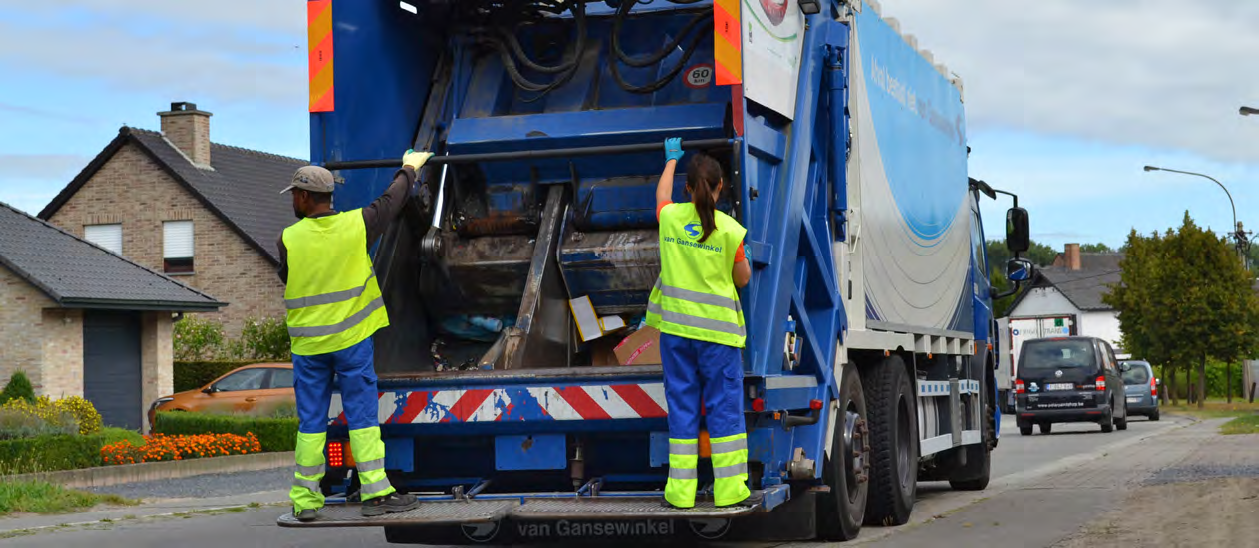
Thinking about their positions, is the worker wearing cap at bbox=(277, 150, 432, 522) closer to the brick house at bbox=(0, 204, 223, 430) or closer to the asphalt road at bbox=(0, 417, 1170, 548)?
the asphalt road at bbox=(0, 417, 1170, 548)

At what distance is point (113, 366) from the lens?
2466 centimetres

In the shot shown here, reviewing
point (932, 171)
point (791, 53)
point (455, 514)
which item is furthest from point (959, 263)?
point (455, 514)

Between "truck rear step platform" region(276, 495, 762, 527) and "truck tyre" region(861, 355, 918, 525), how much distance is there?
8.57ft

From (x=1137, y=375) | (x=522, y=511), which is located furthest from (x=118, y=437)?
(x=1137, y=375)

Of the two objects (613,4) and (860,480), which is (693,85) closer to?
(613,4)

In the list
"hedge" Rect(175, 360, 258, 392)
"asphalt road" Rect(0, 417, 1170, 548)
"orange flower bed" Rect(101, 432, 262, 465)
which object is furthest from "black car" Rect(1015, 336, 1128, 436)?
"hedge" Rect(175, 360, 258, 392)

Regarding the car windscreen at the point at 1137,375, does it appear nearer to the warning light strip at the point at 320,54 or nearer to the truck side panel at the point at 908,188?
the truck side panel at the point at 908,188

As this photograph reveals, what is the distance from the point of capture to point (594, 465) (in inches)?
305

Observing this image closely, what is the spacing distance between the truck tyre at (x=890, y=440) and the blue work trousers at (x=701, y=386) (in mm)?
2498

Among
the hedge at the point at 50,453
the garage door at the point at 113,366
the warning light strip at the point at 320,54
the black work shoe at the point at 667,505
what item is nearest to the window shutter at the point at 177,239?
the garage door at the point at 113,366

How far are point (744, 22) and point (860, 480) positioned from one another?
289cm

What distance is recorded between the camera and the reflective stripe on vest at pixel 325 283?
744cm

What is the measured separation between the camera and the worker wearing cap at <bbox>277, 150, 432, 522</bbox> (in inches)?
292

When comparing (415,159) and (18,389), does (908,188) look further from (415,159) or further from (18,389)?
(18,389)
